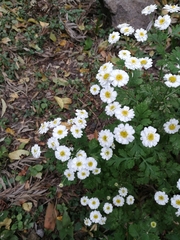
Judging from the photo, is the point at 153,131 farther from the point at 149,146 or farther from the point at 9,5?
the point at 9,5

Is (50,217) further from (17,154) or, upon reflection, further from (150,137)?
(150,137)

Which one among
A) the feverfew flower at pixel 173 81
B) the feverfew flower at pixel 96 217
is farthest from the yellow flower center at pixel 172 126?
the feverfew flower at pixel 96 217

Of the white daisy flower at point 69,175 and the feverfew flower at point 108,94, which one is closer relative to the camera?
the feverfew flower at point 108,94

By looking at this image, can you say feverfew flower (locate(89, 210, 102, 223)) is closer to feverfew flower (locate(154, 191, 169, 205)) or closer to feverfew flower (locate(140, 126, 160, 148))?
feverfew flower (locate(154, 191, 169, 205))

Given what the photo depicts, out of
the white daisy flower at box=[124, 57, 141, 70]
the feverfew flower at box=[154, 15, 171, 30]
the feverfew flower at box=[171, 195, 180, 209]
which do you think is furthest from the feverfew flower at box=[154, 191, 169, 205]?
the feverfew flower at box=[154, 15, 171, 30]

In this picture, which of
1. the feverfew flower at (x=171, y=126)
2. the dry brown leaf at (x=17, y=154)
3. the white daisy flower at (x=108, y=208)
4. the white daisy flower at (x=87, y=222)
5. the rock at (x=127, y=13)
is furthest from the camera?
the rock at (x=127, y=13)

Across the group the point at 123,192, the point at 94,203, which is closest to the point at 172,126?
the point at 123,192

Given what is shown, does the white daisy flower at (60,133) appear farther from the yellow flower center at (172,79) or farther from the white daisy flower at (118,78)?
the yellow flower center at (172,79)
